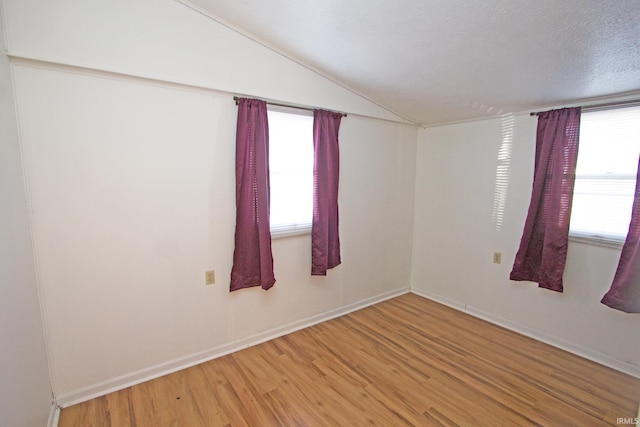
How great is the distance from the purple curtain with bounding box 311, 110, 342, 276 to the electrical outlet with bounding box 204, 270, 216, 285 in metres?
0.90

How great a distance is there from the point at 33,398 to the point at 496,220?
3613 mm

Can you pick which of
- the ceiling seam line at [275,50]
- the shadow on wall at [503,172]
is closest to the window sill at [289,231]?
the ceiling seam line at [275,50]

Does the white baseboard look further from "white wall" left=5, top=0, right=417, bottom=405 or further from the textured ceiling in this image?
the textured ceiling

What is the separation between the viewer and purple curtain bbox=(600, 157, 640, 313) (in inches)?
78.9

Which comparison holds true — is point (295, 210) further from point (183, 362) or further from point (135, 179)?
point (183, 362)

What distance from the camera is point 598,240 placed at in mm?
2242

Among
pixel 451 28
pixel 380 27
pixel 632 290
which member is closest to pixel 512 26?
pixel 451 28

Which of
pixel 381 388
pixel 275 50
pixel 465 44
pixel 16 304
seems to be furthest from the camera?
pixel 275 50

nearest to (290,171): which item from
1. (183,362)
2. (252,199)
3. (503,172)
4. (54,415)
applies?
(252,199)

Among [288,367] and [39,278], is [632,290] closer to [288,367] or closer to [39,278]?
[288,367]

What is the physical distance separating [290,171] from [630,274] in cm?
268

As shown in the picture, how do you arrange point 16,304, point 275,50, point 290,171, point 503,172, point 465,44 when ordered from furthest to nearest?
1. point 503,172
2. point 290,171
3. point 275,50
4. point 465,44
5. point 16,304

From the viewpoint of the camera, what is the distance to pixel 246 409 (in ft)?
5.78

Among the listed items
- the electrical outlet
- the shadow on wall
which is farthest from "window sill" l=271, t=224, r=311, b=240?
the shadow on wall
